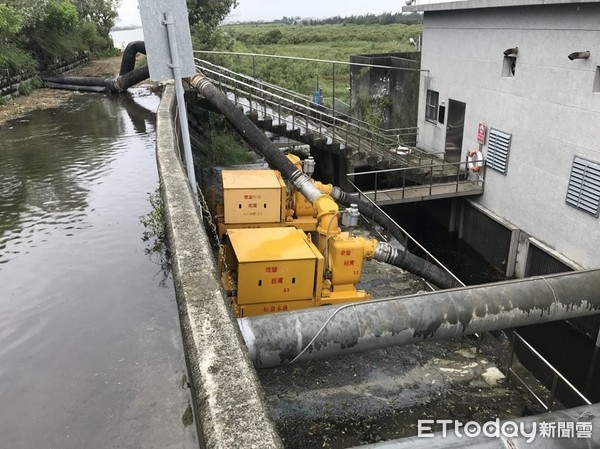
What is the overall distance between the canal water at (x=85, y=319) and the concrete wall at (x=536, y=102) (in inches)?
365

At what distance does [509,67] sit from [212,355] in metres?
13.2

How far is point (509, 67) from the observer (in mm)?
13617

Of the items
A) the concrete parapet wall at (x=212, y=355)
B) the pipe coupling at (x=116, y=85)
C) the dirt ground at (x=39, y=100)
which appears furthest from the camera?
the pipe coupling at (x=116, y=85)

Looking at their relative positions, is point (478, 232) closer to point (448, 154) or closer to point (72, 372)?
point (448, 154)

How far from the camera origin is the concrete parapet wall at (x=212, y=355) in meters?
2.58

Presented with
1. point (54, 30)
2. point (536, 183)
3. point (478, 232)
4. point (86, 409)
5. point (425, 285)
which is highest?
point (54, 30)

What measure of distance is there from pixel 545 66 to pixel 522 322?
8.21 m

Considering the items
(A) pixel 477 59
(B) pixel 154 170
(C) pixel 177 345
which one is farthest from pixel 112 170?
(A) pixel 477 59

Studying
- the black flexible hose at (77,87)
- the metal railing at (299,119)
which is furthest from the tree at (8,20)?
the metal railing at (299,119)

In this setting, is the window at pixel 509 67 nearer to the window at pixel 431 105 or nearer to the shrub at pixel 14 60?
the window at pixel 431 105

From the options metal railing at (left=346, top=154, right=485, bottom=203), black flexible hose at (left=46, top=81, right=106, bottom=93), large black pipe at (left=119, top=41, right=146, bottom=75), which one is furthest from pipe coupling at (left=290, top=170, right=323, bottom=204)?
large black pipe at (left=119, top=41, right=146, bottom=75)

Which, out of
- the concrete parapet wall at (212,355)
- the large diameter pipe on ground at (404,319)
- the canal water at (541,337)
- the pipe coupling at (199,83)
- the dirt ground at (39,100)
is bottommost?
the canal water at (541,337)

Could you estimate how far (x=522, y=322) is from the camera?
20.9ft

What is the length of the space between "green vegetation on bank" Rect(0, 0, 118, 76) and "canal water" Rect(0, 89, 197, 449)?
9.26 m
